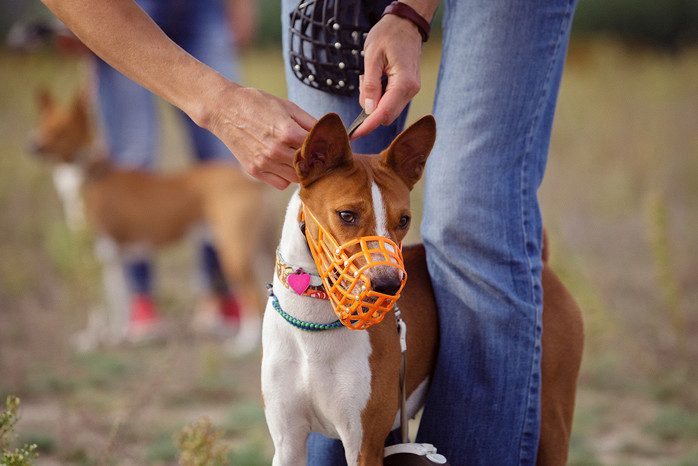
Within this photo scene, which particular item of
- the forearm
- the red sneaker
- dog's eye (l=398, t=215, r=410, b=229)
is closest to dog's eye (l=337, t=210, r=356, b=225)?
dog's eye (l=398, t=215, r=410, b=229)

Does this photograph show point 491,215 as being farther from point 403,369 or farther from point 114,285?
point 114,285

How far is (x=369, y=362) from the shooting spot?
6.17ft

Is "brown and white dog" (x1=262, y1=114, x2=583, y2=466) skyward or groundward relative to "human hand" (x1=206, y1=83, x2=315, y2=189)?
groundward

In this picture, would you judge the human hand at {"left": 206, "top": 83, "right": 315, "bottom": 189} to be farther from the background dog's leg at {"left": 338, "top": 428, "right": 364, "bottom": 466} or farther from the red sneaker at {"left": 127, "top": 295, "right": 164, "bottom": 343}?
the red sneaker at {"left": 127, "top": 295, "right": 164, "bottom": 343}

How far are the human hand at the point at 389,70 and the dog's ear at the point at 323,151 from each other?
98mm

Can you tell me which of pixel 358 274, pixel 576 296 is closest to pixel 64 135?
pixel 576 296

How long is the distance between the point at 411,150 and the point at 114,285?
380cm

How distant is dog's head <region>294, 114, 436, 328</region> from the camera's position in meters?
1.64

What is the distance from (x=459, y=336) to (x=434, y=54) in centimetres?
736

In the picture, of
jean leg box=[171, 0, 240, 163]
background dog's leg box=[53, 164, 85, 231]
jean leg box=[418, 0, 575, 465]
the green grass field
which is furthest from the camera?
background dog's leg box=[53, 164, 85, 231]

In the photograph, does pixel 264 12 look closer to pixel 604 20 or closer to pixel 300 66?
pixel 604 20

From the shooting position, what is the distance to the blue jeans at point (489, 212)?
1.96 m

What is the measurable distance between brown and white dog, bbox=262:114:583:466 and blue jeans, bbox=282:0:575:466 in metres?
0.15

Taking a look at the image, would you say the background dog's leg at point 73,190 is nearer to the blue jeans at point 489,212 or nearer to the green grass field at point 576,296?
the green grass field at point 576,296
